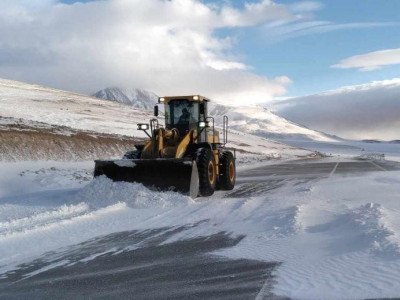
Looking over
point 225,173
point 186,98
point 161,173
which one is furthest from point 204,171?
point 186,98

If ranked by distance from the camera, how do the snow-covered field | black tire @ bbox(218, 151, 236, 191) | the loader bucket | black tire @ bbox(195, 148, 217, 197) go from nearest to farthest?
the snow-covered field < the loader bucket < black tire @ bbox(195, 148, 217, 197) < black tire @ bbox(218, 151, 236, 191)

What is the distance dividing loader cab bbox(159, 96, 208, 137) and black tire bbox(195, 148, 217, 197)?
146 cm

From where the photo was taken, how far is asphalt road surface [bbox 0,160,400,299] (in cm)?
542

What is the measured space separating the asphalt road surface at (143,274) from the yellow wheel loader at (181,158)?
14.0 ft

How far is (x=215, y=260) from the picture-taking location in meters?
6.77

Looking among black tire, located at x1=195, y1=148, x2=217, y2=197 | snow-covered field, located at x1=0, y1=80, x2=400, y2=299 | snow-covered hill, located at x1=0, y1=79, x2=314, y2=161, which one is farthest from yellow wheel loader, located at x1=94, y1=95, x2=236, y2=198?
snow-covered hill, located at x1=0, y1=79, x2=314, y2=161

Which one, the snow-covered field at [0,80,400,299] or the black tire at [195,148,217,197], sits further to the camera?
the black tire at [195,148,217,197]

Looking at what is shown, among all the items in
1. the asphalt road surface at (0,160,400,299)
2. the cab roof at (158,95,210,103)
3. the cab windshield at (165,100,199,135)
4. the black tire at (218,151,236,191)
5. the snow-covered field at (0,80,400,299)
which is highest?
the cab roof at (158,95,210,103)

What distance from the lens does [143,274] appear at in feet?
20.3

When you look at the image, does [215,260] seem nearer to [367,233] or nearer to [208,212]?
[367,233]

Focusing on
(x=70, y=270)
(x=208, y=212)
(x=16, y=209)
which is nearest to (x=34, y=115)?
(x=16, y=209)

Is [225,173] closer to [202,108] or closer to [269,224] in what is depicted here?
[202,108]

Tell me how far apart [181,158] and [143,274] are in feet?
21.4

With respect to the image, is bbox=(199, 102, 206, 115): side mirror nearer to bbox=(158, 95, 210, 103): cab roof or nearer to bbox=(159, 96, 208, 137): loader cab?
bbox=(159, 96, 208, 137): loader cab
